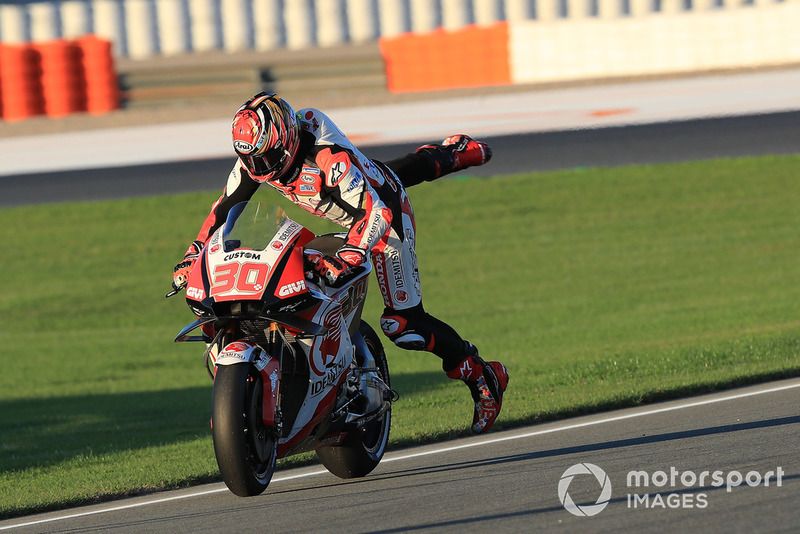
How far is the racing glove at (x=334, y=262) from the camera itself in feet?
21.2

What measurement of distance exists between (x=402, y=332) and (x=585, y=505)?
194cm

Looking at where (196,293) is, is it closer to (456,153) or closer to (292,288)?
→ (292,288)

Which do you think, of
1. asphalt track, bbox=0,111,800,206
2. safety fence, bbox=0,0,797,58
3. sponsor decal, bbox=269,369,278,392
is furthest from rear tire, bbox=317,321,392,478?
safety fence, bbox=0,0,797,58

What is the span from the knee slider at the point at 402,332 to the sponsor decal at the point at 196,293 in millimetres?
1332

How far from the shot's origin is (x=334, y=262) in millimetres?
6527

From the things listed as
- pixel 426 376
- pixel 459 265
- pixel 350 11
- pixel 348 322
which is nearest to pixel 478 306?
pixel 459 265

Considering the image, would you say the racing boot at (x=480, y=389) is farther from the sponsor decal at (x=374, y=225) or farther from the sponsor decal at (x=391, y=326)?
the sponsor decal at (x=374, y=225)

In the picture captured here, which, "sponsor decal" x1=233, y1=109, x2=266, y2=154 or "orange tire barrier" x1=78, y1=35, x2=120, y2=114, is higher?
"sponsor decal" x1=233, y1=109, x2=266, y2=154

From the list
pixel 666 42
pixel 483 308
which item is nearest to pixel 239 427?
pixel 483 308

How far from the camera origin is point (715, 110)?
71.1 feet

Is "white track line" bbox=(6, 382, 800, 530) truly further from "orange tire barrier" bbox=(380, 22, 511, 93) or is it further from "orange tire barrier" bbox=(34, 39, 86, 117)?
"orange tire barrier" bbox=(34, 39, 86, 117)

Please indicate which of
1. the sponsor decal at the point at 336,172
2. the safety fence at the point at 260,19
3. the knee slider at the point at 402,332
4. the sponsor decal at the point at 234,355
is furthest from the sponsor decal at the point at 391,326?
the safety fence at the point at 260,19

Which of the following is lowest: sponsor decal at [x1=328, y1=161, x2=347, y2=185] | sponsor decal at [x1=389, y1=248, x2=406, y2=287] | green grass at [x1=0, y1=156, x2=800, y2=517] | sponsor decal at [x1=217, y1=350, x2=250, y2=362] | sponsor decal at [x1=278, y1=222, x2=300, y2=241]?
green grass at [x1=0, y1=156, x2=800, y2=517]

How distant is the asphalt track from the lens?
20.0 m
